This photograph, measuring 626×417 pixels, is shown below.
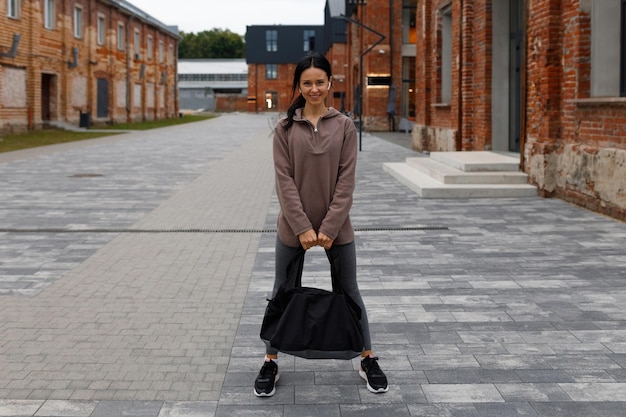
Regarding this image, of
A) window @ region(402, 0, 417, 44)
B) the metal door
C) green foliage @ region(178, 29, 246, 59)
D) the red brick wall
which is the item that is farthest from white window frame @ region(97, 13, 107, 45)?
green foliage @ region(178, 29, 246, 59)

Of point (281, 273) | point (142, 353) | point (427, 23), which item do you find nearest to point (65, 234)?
point (142, 353)

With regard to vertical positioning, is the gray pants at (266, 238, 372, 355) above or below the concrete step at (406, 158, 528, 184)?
below

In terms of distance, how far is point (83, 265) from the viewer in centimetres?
703

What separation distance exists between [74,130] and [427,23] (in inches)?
829

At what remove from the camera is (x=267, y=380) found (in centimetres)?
379

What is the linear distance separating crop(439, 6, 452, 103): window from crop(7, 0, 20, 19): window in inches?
746

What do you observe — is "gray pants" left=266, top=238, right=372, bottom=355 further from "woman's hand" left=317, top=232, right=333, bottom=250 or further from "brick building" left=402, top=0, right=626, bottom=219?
"brick building" left=402, top=0, right=626, bottom=219

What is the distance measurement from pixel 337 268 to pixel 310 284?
223cm

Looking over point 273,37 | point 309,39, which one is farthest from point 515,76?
point 273,37

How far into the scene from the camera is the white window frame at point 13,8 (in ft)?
99.3

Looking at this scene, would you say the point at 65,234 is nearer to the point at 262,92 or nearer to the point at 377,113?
the point at 377,113

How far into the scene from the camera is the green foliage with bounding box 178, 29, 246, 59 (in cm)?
12731

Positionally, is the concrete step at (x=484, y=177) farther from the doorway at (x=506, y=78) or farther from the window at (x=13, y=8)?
the window at (x=13, y=8)

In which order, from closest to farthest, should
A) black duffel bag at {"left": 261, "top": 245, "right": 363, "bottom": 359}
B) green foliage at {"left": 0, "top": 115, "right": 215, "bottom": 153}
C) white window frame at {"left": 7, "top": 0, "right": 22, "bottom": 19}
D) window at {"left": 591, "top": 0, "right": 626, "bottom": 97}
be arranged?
black duffel bag at {"left": 261, "top": 245, "right": 363, "bottom": 359} → window at {"left": 591, "top": 0, "right": 626, "bottom": 97} → green foliage at {"left": 0, "top": 115, "right": 215, "bottom": 153} → white window frame at {"left": 7, "top": 0, "right": 22, "bottom": 19}
